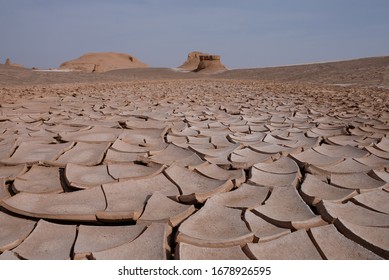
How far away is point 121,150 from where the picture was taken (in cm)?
190

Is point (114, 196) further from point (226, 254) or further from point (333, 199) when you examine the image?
point (333, 199)

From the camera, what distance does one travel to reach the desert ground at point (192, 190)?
1012 millimetres

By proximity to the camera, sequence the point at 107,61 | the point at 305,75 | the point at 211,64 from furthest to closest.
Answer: the point at 107,61, the point at 211,64, the point at 305,75

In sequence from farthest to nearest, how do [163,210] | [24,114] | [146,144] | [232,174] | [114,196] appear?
1. [24,114]
2. [146,144]
3. [232,174]
4. [114,196]
5. [163,210]

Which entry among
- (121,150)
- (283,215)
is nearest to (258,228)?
(283,215)

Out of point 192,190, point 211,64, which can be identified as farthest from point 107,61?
point 192,190

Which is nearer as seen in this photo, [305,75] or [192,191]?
[192,191]

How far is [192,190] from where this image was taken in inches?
55.3

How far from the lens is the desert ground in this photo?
3.32ft

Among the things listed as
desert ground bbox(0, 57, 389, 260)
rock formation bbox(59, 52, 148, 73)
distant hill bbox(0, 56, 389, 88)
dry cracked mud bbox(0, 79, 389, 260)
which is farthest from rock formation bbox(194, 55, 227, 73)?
dry cracked mud bbox(0, 79, 389, 260)

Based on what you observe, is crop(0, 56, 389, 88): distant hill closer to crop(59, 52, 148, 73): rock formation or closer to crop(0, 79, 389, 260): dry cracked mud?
crop(0, 79, 389, 260): dry cracked mud

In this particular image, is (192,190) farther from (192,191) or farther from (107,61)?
(107,61)

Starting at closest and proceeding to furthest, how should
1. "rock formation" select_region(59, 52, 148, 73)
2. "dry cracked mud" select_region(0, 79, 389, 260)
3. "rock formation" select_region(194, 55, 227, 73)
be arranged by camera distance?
1. "dry cracked mud" select_region(0, 79, 389, 260)
2. "rock formation" select_region(194, 55, 227, 73)
3. "rock formation" select_region(59, 52, 148, 73)
